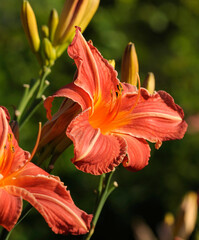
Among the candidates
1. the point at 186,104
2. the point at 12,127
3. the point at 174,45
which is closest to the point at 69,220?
the point at 12,127

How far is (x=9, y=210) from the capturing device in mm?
831

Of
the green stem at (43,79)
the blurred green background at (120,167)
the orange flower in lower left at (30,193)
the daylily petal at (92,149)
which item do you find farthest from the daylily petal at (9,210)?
the blurred green background at (120,167)

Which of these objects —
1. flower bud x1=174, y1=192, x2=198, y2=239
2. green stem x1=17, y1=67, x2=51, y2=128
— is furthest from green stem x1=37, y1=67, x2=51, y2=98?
flower bud x1=174, y1=192, x2=198, y2=239

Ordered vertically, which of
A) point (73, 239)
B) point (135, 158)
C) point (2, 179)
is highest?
point (135, 158)

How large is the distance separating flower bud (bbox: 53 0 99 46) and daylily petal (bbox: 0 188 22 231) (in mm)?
518

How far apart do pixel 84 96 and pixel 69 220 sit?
0.25 metres

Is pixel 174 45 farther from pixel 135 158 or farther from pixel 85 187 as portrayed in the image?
pixel 135 158

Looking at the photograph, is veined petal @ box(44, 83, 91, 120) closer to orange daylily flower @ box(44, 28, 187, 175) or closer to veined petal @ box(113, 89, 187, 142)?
orange daylily flower @ box(44, 28, 187, 175)

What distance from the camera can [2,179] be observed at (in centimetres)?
93

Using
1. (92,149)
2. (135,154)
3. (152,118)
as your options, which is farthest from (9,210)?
(152,118)

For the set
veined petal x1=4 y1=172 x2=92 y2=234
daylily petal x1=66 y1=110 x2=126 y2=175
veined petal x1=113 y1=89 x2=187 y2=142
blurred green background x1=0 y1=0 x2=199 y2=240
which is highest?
veined petal x1=113 y1=89 x2=187 y2=142

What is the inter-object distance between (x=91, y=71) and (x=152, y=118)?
0.60ft

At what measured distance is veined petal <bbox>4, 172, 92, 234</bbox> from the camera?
846mm

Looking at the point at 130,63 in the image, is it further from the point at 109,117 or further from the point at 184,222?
the point at 184,222
